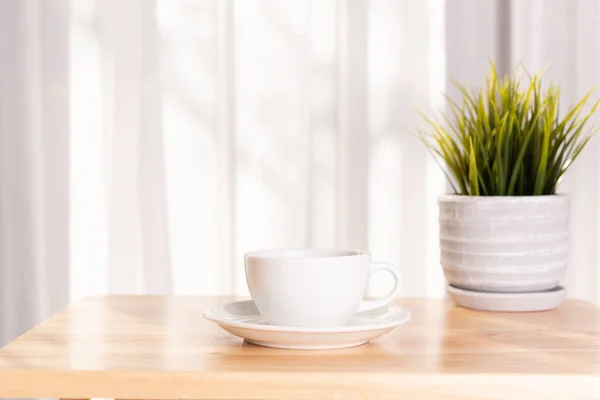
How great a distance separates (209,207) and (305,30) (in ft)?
1.38

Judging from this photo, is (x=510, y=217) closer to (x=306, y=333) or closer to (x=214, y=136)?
(x=306, y=333)

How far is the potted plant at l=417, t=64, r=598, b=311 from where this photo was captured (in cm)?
98

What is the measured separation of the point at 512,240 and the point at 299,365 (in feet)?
1.38

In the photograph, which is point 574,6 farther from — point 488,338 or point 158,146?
point 488,338

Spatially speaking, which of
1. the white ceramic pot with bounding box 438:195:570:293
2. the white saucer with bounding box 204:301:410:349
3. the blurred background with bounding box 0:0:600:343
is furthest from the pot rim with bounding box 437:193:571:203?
the blurred background with bounding box 0:0:600:343

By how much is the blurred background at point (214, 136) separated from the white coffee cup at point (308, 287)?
907 mm

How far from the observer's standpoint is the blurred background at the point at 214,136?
5.36 feet

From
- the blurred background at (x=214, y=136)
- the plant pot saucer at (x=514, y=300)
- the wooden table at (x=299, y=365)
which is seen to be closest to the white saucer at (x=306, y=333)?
the wooden table at (x=299, y=365)

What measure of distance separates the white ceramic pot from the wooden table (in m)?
0.14

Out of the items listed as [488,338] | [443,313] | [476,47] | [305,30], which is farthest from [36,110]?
[488,338]

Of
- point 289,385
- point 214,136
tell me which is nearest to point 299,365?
point 289,385

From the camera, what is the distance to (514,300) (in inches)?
38.3

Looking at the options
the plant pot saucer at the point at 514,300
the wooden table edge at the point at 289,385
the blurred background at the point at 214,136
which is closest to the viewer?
the wooden table edge at the point at 289,385

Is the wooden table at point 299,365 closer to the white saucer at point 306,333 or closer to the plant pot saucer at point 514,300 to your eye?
the white saucer at point 306,333
